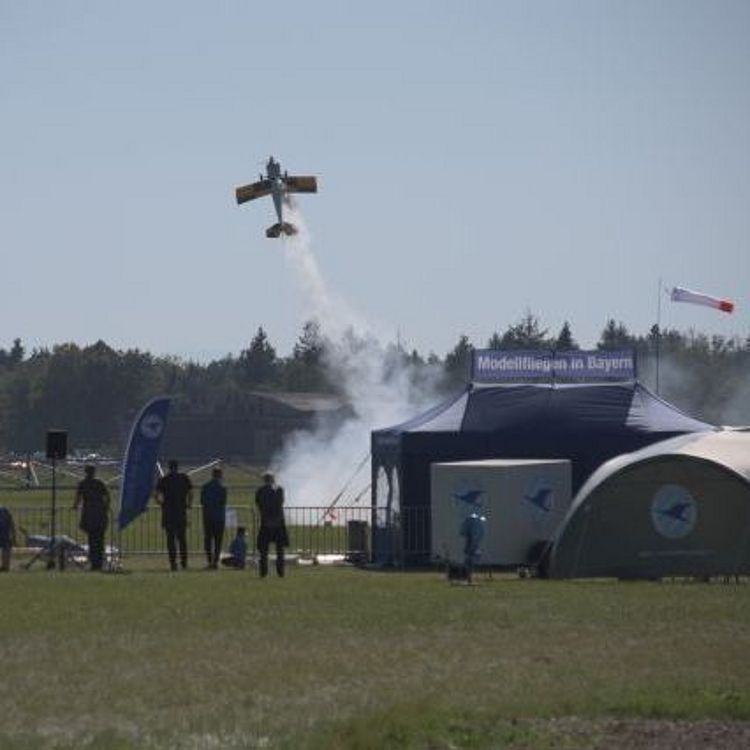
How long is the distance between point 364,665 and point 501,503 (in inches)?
626

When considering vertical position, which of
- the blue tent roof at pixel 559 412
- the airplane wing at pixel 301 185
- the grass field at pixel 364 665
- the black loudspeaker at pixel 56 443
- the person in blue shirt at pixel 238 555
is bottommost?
the grass field at pixel 364 665

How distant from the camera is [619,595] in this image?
2548cm

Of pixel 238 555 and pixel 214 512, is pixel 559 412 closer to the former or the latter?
pixel 238 555

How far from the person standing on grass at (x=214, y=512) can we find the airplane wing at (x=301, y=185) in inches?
766

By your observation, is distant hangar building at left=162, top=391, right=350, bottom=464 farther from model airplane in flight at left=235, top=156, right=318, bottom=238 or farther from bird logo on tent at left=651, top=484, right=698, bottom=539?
bird logo on tent at left=651, top=484, right=698, bottom=539

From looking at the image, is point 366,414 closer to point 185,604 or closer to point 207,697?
point 185,604

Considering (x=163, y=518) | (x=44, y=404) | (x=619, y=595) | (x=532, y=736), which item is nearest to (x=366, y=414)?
(x=163, y=518)

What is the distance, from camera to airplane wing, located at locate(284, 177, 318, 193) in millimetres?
51219

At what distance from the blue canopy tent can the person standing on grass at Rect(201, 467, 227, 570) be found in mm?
4661

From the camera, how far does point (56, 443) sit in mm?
33938

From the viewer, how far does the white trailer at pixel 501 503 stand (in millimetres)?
33688

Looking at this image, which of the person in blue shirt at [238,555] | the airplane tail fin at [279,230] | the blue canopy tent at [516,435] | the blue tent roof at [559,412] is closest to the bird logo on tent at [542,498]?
the blue canopy tent at [516,435]

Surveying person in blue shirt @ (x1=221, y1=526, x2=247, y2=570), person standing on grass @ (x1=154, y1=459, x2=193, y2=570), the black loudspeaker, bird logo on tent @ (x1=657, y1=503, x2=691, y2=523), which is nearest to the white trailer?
person in blue shirt @ (x1=221, y1=526, x2=247, y2=570)

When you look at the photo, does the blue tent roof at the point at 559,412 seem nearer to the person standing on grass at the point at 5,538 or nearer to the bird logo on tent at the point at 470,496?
the bird logo on tent at the point at 470,496
